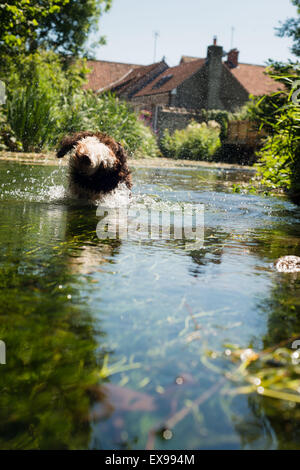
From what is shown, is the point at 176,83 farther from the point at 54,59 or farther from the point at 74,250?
the point at 74,250

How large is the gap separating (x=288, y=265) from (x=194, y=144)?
22.6 metres

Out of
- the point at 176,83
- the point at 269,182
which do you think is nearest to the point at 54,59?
the point at 176,83

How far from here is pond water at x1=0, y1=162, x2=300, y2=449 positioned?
1056 mm

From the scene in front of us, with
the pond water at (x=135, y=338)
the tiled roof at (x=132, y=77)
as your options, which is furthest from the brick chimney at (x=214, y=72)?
the pond water at (x=135, y=338)

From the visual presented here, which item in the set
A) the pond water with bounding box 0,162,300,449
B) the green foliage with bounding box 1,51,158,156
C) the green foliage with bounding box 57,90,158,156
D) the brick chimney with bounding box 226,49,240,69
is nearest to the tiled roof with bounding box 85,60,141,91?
the brick chimney with bounding box 226,49,240,69

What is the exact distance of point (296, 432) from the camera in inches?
42.0

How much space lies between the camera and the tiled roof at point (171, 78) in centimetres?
4136

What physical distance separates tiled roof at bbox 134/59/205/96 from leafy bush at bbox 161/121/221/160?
16.5 meters

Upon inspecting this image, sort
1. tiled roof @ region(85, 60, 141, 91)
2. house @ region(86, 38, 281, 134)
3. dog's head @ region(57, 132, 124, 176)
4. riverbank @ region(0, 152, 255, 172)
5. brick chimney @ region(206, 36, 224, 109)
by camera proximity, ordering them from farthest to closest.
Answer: tiled roof @ region(85, 60, 141, 91), house @ region(86, 38, 281, 134), brick chimney @ region(206, 36, 224, 109), riverbank @ region(0, 152, 255, 172), dog's head @ region(57, 132, 124, 176)

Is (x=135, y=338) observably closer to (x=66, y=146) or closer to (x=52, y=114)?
(x=66, y=146)

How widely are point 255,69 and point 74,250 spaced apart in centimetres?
4702

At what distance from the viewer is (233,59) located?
45.8 m

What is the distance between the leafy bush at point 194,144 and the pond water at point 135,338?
21420 millimetres

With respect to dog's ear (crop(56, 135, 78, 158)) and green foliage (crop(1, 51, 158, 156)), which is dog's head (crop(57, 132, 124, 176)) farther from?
green foliage (crop(1, 51, 158, 156))
